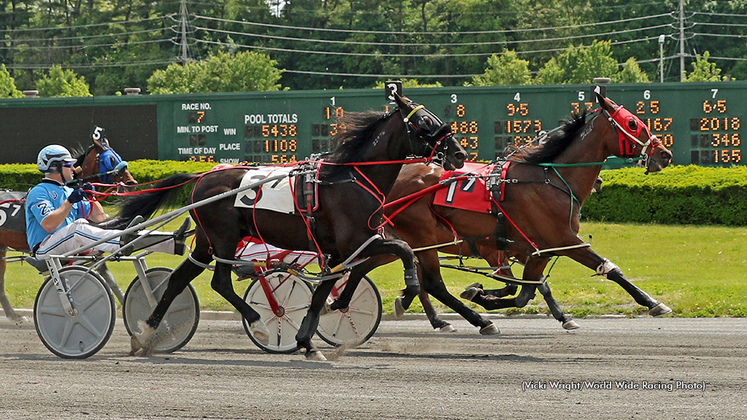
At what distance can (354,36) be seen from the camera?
55.2m

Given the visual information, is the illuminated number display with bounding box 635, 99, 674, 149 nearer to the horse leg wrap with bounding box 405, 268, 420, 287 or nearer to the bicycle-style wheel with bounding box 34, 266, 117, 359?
the horse leg wrap with bounding box 405, 268, 420, 287

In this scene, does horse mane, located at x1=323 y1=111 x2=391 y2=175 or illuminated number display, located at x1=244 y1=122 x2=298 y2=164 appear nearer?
horse mane, located at x1=323 y1=111 x2=391 y2=175

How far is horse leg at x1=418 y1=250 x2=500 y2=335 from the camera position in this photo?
8.41m

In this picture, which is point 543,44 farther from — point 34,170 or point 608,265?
point 608,265

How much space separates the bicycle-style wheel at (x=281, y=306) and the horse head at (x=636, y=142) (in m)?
3.00

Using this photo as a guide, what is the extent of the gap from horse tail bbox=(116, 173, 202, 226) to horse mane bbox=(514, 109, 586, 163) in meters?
3.14

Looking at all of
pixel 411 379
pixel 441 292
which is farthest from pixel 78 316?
pixel 441 292

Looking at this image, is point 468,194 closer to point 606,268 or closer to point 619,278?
point 606,268

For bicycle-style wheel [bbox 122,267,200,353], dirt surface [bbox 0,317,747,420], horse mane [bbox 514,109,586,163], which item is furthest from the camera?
horse mane [bbox 514,109,586,163]

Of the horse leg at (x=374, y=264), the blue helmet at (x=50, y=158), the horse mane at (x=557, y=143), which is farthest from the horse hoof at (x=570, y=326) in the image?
the blue helmet at (x=50, y=158)

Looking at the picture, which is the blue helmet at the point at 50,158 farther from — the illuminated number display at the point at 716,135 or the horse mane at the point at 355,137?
the illuminated number display at the point at 716,135

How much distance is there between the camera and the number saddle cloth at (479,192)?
8.59 m

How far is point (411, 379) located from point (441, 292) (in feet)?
6.72

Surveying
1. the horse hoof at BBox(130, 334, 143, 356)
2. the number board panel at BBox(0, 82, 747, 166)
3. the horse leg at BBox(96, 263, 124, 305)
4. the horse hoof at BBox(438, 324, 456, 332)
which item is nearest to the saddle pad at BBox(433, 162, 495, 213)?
the horse hoof at BBox(438, 324, 456, 332)
